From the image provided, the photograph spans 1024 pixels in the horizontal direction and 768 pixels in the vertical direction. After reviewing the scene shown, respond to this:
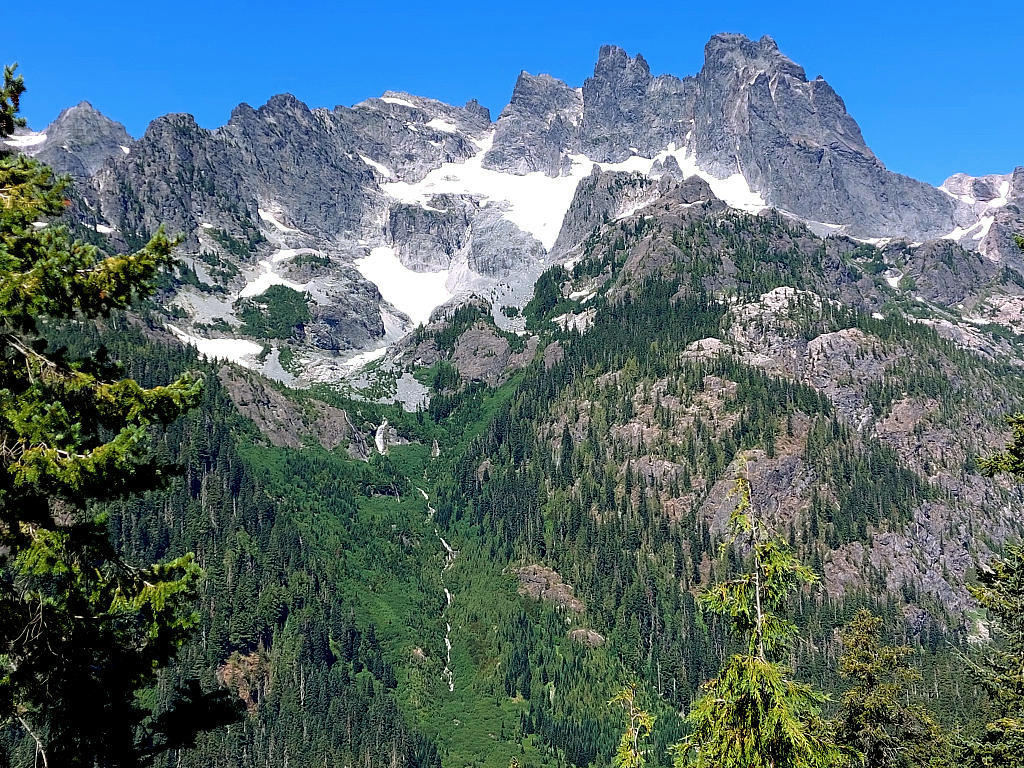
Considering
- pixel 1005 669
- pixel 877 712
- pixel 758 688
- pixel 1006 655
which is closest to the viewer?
pixel 758 688

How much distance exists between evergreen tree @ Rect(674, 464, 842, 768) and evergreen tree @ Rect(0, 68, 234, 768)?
12.2 m

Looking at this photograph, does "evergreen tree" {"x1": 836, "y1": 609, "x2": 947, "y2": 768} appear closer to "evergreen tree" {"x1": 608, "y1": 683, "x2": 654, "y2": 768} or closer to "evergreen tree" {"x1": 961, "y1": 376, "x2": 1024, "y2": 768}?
"evergreen tree" {"x1": 961, "y1": 376, "x2": 1024, "y2": 768}

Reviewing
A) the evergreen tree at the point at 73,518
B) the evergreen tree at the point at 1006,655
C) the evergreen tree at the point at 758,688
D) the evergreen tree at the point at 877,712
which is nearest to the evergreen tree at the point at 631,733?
the evergreen tree at the point at 758,688

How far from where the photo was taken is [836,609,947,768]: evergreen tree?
30.1 m

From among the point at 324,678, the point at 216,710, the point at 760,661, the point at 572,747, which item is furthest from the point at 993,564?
the point at 324,678

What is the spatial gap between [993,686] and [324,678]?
190929 millimetres

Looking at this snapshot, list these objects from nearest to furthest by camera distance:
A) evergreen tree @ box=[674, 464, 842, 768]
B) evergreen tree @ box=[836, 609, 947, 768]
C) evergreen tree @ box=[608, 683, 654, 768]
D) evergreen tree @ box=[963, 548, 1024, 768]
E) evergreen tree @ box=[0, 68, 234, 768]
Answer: evergreen tree @ box=[0, 68, 234, 768] < evergreen tree @ box=[674, 464, 842, 768] < evergreen tree @ box=[608, 683, 654, 768] < evergreen tree @ box=[963, 548, 1024, 768] < evergreen tree @ box=[836, 609, 947, 768]

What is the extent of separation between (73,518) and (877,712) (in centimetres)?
3001

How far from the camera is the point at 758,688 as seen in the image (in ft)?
58.9

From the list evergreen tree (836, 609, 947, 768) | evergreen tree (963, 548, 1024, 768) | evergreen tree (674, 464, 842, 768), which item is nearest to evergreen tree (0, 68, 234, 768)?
evergreen tree (674, 464, 842, 768)

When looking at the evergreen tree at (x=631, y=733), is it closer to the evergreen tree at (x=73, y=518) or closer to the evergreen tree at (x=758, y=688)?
the evergreen tree at (x=758, y=688)

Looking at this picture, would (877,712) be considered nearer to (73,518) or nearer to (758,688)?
(758,688)

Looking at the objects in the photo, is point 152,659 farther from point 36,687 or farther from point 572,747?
point 572,747

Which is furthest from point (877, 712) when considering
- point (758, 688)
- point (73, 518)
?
point (73, 518)
